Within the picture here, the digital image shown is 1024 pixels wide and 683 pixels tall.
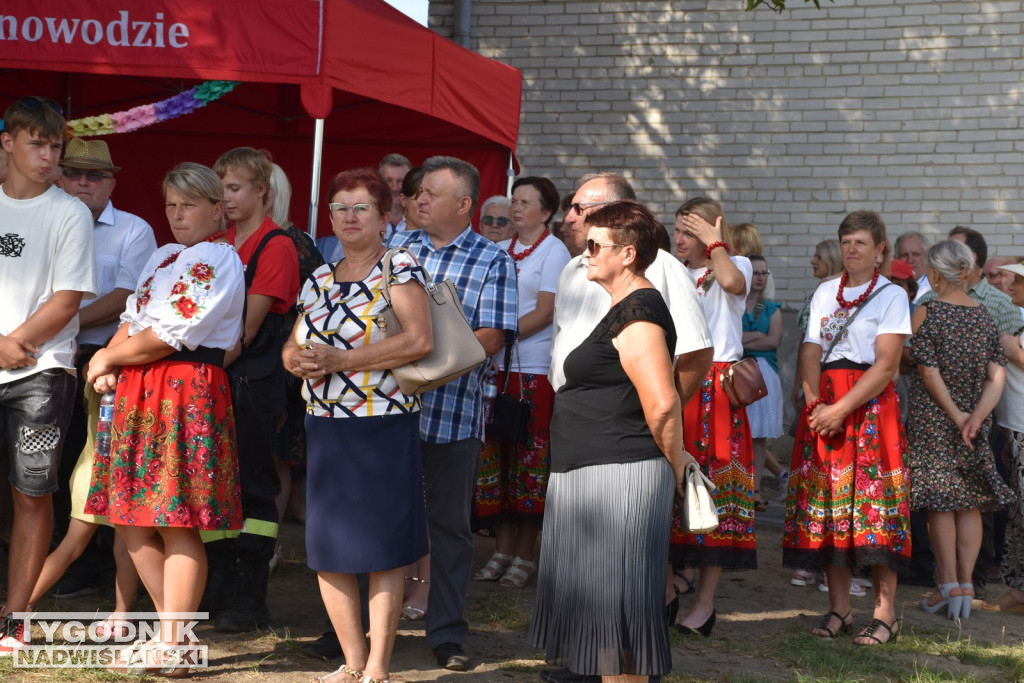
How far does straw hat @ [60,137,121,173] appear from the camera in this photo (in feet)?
17.1

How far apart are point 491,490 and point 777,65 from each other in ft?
19.4

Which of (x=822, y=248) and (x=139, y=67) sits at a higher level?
(x=139, y=67)

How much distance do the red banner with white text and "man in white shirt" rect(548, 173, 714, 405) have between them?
245 centimetres

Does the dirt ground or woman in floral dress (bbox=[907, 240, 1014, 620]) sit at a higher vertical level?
woman in floral dress (bbox=[907, 240, 1014, 620])

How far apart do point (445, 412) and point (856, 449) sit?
6.66 ft

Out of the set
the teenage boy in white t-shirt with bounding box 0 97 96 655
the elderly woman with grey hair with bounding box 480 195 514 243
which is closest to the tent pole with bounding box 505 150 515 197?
the elderly woman with grey hair with bounding box 480 195 514 243

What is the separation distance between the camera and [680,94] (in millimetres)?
10359

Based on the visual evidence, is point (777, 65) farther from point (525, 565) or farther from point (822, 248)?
point (525, 565)

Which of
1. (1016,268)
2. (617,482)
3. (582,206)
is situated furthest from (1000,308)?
(617,482)

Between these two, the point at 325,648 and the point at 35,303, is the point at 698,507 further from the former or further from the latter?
the point at 35,303

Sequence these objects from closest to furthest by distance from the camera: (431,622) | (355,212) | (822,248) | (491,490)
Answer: (355,212), (431,622), (491,490), (822,248)

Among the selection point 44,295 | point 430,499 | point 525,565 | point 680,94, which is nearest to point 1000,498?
point 525,565

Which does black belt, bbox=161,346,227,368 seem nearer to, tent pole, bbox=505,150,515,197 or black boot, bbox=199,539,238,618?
black boot, bbox=199,539,238,618

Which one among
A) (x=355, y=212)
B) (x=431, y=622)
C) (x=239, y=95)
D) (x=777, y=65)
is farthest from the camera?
(x=777, y=65)
